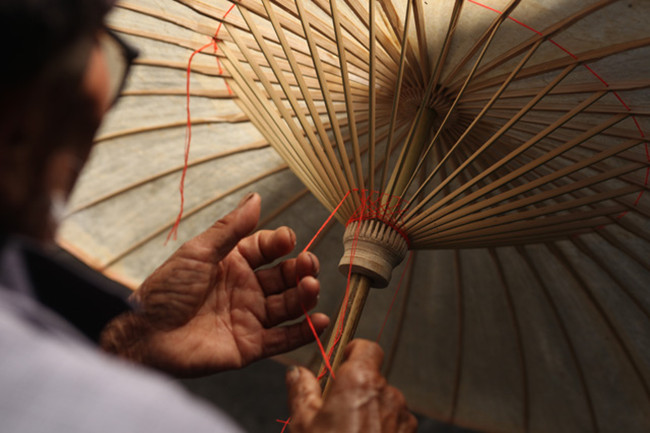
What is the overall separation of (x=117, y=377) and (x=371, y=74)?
1.39 meters

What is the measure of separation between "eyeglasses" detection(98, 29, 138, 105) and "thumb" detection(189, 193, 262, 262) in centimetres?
72

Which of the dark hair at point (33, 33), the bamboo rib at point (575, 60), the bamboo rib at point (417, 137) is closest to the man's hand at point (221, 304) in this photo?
the bamboo rib at point (417, 137)

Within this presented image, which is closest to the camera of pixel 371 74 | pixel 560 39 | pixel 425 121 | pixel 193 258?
pixel 193 258

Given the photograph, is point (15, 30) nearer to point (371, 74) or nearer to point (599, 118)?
point (371, 74)

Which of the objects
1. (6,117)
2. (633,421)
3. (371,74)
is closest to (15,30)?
(6,117)

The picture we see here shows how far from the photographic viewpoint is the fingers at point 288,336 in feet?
4.63

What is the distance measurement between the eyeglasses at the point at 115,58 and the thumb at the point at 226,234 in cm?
72

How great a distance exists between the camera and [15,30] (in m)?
0.40

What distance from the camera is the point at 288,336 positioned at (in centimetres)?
143

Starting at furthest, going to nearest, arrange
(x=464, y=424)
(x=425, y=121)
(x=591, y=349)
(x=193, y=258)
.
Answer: (x=464, y=424) < (x=591, y=349) < (x=425, y=121) < (x=193, y=258)

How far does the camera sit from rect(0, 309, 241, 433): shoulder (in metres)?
0.35

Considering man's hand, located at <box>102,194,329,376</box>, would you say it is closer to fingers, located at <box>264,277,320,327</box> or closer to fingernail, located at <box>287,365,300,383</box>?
fingers, located at <box>264,277,320,327</box>

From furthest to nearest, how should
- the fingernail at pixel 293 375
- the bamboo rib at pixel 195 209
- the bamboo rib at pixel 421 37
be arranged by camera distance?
1. the bamboo rib at pixel 195 209
2. the bamboo rib at pixel 421 37
3. the fingernail at pixel 293 375

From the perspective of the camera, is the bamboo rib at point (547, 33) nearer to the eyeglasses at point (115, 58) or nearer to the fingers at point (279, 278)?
the fingers at point (279, 278)
